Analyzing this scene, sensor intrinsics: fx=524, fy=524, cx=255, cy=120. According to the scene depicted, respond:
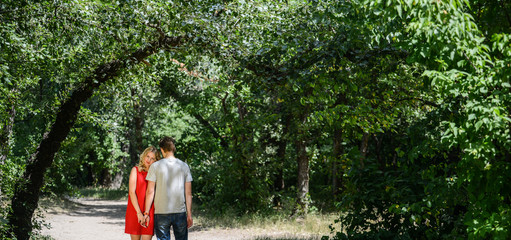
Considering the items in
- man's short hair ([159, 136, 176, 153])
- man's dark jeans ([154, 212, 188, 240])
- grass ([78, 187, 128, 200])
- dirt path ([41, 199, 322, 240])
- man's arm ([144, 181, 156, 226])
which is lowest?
dirt path ([41, 199, 322, 240])

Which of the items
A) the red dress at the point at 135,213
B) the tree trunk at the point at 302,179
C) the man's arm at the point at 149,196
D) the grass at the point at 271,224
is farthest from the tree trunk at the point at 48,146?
Result: the tree trunk at the point at 302,179

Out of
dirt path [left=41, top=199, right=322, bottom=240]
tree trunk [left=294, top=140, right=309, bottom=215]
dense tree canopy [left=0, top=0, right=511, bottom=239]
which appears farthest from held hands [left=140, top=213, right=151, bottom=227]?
tree trunk [left=294, top=140, right=309, bottom=215]

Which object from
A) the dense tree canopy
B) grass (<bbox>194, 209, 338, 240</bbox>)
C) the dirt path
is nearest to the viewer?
the dense tree canopy

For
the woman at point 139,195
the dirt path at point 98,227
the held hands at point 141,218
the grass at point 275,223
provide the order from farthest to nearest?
1. the dirt path at point 98,227
2. the grass at point 275,223
3. the woman at point 139,195
4. the held hands at point 141,218

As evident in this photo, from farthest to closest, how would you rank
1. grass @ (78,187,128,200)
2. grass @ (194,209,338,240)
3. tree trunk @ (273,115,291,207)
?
1. grass @ (78,187,128,200)
2. tree trunk @ (273,115,291,207)
3. grass @ (194,209,338,240)

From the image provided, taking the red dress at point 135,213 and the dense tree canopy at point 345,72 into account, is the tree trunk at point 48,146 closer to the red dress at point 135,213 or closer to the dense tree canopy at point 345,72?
the dense tree canopy at point 345,72

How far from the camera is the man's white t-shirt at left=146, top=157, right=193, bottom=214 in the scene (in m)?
6.35

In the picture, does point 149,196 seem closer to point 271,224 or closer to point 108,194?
point 271,224

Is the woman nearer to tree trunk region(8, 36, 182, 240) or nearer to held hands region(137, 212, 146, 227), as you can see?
held hands region(137, 212, 146, 227)

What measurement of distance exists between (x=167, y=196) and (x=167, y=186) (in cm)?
12

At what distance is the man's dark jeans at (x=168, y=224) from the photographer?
637 cm

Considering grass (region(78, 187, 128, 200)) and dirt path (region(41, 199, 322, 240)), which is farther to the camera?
grass (region(78, 187, 128, 200))

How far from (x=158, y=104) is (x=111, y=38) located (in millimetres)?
13954

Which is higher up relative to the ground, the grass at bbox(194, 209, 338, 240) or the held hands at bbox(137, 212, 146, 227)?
the held hands at bbox(137, 212, 146, 227)
